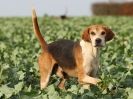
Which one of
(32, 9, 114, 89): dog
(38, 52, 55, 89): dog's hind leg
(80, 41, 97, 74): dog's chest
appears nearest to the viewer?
(32, 9, 114, 89): dog

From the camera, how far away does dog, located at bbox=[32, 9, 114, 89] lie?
818 centimetres

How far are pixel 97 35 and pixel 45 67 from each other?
117cm

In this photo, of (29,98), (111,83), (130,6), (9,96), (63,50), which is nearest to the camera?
(29,98)

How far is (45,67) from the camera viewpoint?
9000mm

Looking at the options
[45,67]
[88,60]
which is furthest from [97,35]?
[45,67]

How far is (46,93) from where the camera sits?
23.1 ft

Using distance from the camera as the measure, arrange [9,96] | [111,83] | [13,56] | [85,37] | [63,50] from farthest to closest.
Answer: [13,56]
[63,50]
[85,37]
[111,83]
[9,96]

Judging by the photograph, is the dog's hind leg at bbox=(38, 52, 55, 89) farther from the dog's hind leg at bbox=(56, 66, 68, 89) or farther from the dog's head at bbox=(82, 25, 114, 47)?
the dog's head at bbox=(82, 25, 114, 47)

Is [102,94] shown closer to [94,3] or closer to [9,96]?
[9,96]

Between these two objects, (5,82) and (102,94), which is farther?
(5,82)

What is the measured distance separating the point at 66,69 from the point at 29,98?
2.39 metres

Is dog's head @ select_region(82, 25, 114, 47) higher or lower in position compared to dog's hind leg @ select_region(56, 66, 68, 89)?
higher

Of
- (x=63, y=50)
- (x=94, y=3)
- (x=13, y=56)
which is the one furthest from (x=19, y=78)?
(x=94, y=3)

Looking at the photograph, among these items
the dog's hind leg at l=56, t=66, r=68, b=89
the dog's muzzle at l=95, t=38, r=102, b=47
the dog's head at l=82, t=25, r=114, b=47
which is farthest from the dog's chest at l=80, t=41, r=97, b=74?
the dog's hind leg at l=56, t=66, r=68, b=89
